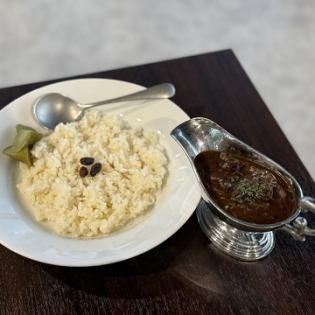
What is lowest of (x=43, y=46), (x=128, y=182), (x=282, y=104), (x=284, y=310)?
(x=282, y=104)

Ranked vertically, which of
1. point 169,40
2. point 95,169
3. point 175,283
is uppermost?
point 95,169

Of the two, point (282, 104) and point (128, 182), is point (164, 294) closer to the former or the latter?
point (128, 182)

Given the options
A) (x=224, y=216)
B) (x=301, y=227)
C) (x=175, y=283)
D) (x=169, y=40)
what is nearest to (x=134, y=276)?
(x=175, y=283)

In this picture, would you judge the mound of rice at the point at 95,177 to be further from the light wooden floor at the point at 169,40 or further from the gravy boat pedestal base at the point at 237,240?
the light wooden floor at the point at 169,40

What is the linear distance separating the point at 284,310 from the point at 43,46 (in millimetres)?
1734

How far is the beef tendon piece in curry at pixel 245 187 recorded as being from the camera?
1.01 meters

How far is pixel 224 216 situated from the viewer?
3.26 feet

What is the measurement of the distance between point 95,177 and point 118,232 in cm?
16

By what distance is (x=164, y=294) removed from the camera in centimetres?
100

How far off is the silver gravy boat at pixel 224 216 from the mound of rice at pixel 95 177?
0.37 ft

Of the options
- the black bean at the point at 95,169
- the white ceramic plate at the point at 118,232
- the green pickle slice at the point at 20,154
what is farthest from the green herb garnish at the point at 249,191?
the green pickle slice at the point at 20,154

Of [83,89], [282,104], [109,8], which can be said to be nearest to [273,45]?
[282,104]

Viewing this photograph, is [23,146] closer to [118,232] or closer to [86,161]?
[86,161]

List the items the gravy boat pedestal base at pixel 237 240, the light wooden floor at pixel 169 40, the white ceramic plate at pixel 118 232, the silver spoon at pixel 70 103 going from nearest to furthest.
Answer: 1. the white ceramic plate at pixel 118 232
2. the gravy boat pedestal base at pixel 237 240
3. the silver spoon at pixel 70 103
4. the light wooden floor at pixel 169 40
